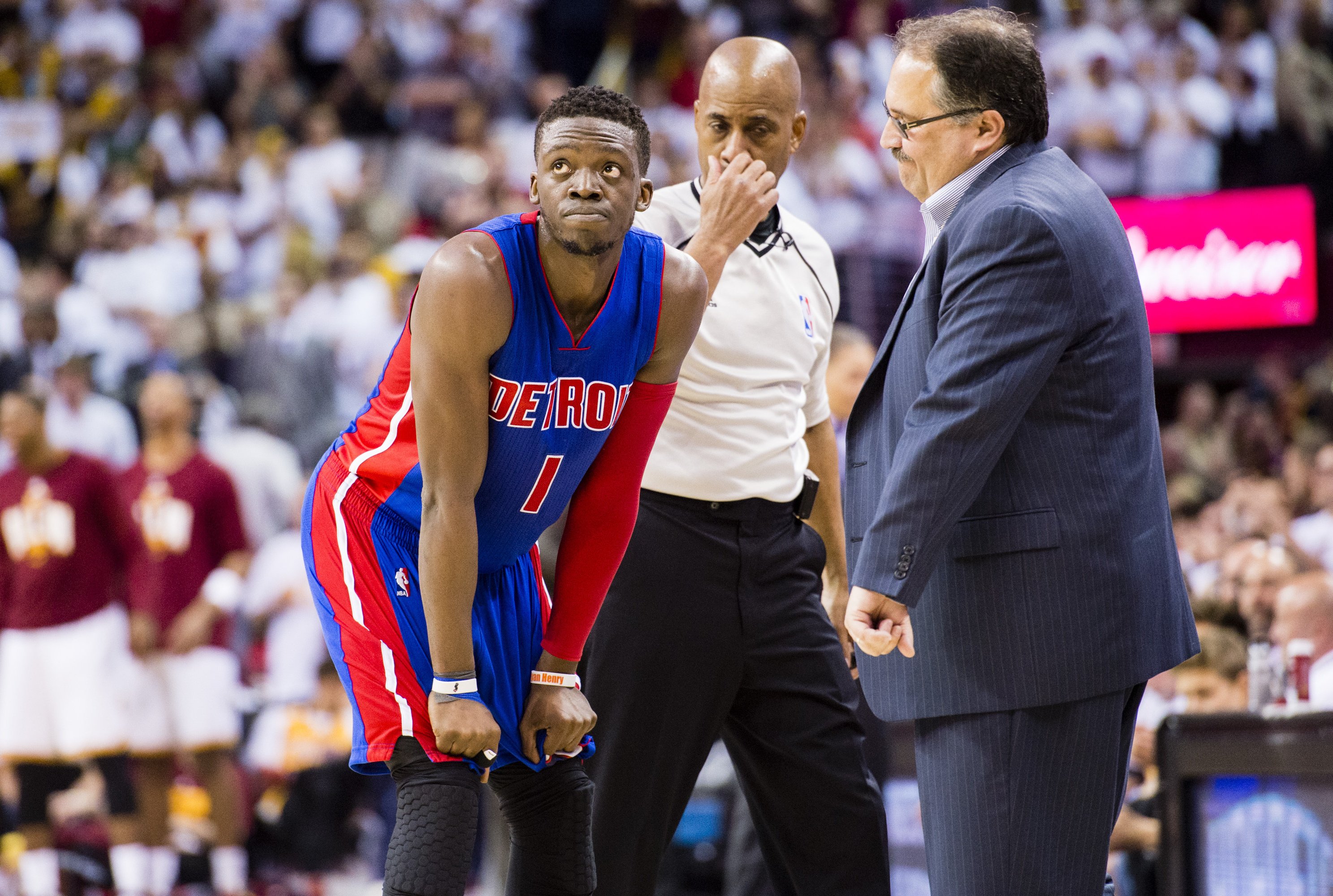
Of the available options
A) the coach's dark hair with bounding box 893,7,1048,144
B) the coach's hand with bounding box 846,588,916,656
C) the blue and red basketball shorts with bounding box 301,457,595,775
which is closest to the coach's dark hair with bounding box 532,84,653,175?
the coach's dark hair with bounding box 893,7,1048,144

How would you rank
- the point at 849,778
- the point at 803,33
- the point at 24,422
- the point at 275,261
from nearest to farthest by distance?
the point at 849,778 → the point at 24,422 → the point at 275,261 → the point at 803,33

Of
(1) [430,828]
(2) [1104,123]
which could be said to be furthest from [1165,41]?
(1) [430,828]

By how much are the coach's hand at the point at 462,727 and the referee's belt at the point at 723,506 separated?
82 cm

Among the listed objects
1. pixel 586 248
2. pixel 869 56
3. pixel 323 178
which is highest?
pixel 869 56

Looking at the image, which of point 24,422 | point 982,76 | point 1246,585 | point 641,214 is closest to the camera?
point 982,76

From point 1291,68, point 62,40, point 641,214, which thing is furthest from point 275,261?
point 641,214

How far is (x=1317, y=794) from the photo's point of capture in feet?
12.8

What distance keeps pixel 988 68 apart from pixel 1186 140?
9.09 meters

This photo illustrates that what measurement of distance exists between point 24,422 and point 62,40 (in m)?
7.92

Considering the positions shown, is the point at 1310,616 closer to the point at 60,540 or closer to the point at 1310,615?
the point at 1310,615

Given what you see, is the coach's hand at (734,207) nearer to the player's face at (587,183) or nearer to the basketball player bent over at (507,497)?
the basketball player bent over at (507,497)

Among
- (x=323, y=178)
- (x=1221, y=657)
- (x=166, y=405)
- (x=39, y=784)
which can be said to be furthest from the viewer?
(x=323, y=178)

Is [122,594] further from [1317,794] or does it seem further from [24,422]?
[1317,794]

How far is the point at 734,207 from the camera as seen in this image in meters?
3.48
